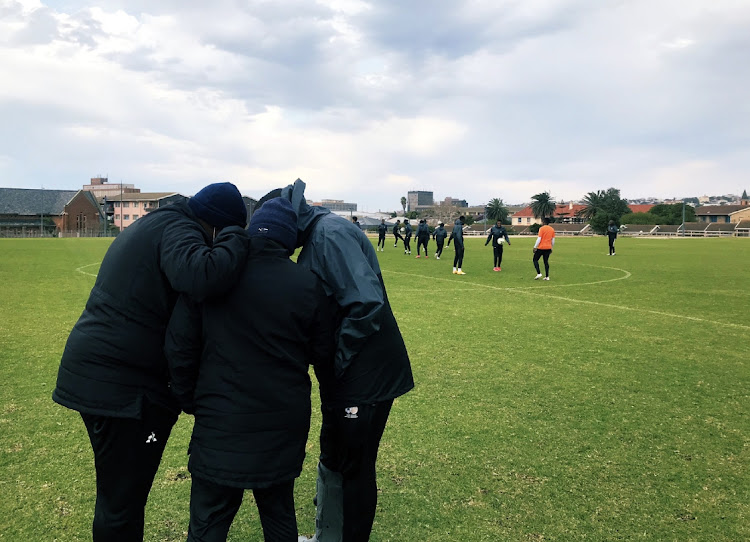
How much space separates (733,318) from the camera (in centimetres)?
1115

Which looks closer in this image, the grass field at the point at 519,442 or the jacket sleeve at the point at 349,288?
the jacket sleeve at the point at 349,288

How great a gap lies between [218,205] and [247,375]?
2.67 ft

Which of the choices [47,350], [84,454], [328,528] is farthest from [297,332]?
[47,350]

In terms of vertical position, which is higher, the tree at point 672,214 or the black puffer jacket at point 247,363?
the tree at point 672,214

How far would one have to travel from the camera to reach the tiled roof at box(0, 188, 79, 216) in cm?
9481

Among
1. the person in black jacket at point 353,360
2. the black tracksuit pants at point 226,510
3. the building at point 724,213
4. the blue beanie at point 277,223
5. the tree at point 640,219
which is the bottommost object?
the black tracksuit pants at point 226,510

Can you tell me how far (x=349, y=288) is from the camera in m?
2.69

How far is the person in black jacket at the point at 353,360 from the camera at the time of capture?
269 cm

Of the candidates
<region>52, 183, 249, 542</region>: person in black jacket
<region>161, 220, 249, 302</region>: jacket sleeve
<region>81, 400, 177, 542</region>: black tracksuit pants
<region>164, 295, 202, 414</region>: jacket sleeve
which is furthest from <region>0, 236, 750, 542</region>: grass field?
<region>161, 220, 249, 302</region>: jacket sleeve

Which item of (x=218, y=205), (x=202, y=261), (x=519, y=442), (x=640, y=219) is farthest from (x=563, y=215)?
(x=202, y=261)

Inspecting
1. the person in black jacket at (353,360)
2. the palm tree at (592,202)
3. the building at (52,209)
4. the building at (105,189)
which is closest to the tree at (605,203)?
the palm tree at (592,202)

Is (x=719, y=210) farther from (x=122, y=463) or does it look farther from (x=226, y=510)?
(x=122, y=463)

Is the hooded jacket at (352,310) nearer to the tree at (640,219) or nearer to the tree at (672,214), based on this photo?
the tree at (640,219)

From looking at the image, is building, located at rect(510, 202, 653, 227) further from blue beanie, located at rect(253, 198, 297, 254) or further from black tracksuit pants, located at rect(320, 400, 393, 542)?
blue beanie, located at rect(253, 198, 297, 254)
